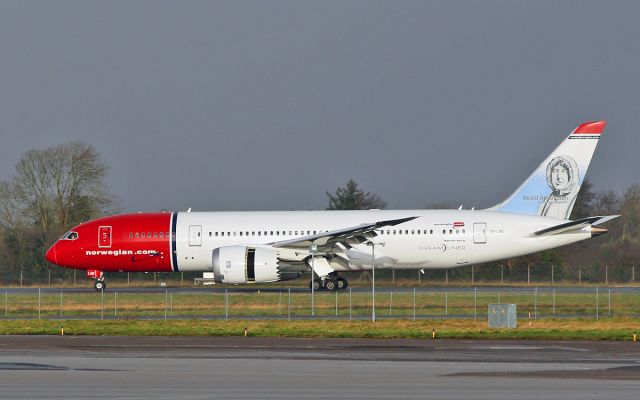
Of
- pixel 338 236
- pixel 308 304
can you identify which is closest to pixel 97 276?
pixel 338 236

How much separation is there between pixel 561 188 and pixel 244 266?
1483 centimetres

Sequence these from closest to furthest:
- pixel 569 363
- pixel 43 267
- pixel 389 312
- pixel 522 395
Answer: pixel 522 395, pixel 569 363, pixel 389 312, pixel 43 267

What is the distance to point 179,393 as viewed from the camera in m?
18.1

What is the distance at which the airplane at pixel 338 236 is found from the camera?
45.8 meters

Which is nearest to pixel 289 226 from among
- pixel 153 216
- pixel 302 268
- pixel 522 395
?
pixel 302 268

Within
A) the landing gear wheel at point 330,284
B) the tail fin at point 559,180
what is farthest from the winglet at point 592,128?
the landing gear wheel at point 330,284

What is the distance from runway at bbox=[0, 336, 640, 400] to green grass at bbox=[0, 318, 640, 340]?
60.9 inches

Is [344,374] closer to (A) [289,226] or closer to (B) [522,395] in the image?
(B) [522,395]

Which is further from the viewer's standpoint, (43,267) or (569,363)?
(43,267)

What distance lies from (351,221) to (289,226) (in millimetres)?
2715

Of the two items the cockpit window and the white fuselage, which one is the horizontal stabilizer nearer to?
the white fuselage

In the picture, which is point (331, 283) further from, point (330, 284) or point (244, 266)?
point (244, 266)

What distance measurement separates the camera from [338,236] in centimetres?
4509

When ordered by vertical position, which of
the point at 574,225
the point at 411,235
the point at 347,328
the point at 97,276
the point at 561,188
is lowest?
the point at 347,328
